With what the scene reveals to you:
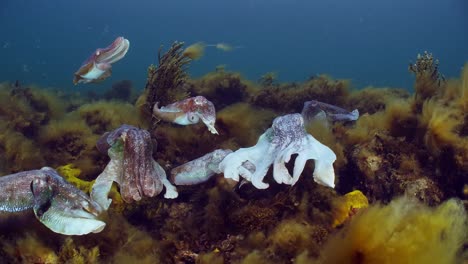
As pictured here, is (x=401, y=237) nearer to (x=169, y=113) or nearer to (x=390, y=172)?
(x=390, y=172)

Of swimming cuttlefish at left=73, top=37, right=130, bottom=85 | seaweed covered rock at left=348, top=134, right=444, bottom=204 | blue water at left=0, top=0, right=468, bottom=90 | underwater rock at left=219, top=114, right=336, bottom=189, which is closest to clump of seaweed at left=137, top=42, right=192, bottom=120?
swimming cuttlefish at left=73, top=37, right=130, bottom=85

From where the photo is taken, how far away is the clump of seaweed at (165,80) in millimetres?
5277

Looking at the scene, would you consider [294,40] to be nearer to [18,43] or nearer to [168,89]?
[18,43]

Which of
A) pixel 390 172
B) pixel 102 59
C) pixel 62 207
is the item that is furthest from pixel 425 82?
pixel 62 207

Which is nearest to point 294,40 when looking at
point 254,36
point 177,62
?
point 254,36

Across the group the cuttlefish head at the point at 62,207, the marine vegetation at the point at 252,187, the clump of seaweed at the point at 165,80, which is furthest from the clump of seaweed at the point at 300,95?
the cuttlefish head at the point at 62,207

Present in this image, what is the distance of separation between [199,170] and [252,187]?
23.4 inches

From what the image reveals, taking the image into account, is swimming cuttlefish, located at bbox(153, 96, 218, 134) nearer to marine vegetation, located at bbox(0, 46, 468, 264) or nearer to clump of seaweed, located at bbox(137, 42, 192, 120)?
marine vegetation, located at bbox(0, 46, 468, 264)

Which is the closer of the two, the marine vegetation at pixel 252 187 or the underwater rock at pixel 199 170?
the marine vegetation at pixel 252 187

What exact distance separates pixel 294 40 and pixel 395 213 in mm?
154847

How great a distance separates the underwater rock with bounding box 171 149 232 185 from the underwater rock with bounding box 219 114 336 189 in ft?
1.42

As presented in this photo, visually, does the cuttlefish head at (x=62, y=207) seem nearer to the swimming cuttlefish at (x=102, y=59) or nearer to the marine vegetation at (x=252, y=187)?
the marine vegetation at (x=252, y=187)

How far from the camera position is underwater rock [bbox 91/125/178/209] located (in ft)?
10.6

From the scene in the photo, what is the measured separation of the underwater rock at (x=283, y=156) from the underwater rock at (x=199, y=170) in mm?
432
